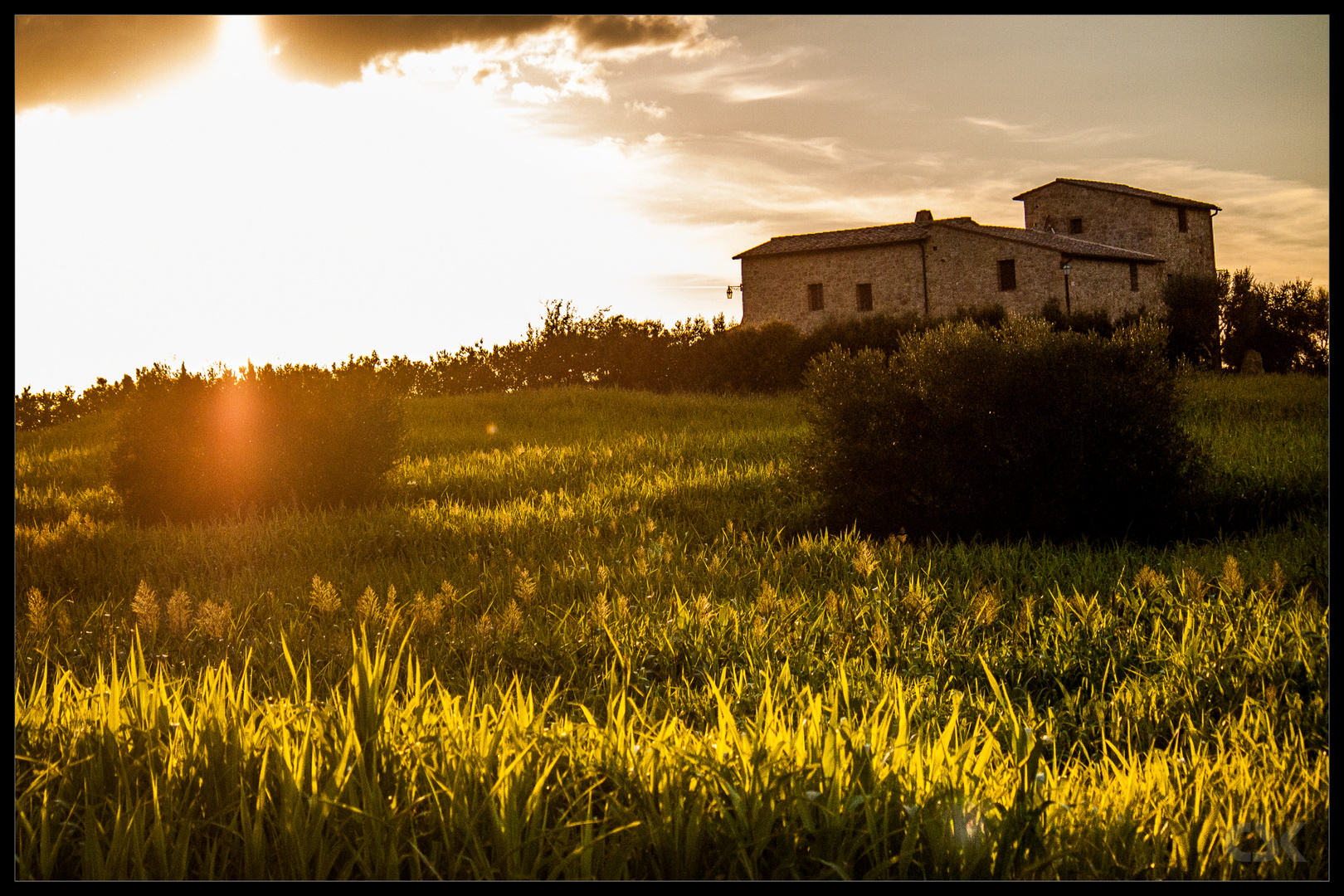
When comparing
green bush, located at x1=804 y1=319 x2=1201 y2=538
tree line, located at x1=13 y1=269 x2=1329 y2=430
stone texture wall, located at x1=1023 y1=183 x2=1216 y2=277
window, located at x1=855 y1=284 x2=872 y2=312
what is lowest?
green bush, located at x1=804 y1=319 x2=1201 y2=538

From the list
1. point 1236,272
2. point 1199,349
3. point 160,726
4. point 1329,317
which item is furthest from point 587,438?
point 1236,272

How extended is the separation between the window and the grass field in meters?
32.4

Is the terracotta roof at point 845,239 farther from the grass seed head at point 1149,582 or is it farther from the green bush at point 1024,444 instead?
the grass seed head at point 1149,582

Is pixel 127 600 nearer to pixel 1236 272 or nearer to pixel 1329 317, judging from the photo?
pixel 1329 317

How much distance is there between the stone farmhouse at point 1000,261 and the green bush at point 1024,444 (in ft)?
91.2

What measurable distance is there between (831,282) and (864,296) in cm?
182

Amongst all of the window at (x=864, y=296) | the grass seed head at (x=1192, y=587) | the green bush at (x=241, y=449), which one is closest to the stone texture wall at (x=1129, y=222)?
the window at (x=864, y=296)

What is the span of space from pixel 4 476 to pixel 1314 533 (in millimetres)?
8236

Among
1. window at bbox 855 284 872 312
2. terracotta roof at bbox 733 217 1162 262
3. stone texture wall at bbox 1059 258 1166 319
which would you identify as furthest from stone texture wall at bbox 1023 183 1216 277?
window at bbox 855 284 872 312

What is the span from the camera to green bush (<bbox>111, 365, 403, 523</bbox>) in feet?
32.1

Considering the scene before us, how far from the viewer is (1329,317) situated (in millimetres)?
2006

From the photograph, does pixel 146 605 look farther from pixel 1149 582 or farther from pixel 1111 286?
pixel 1111 286

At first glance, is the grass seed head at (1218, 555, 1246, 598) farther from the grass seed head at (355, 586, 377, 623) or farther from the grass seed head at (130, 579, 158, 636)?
the grass seed head at (130, 579, 158, 636)

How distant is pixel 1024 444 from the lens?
7.97 metres
